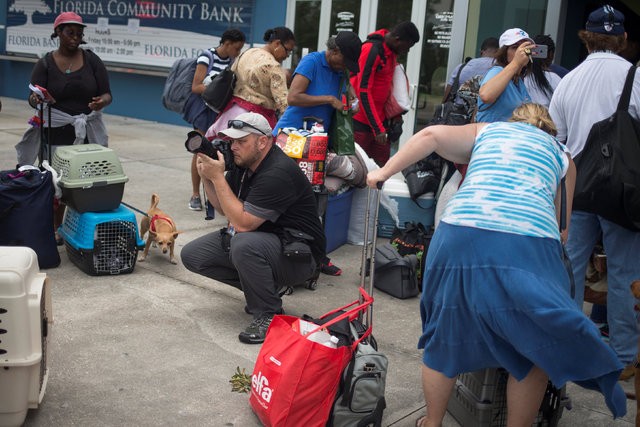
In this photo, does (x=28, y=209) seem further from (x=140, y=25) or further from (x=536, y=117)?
(x=140, y=25)

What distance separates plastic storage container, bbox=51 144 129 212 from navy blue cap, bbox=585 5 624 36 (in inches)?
125

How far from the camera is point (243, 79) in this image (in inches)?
245

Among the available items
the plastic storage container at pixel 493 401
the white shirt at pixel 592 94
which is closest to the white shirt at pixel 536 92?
the white shirt at pixel 592 94

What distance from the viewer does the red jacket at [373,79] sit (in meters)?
6.35

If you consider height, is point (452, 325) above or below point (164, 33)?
below

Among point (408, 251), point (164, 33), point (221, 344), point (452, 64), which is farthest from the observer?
point (164, 33)

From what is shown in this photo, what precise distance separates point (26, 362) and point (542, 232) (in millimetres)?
2047

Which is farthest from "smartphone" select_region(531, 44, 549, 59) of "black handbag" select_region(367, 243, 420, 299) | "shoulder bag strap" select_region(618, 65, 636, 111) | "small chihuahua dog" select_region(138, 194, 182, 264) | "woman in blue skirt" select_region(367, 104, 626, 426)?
"small chihuahua dog" select_region(138, 194, 182, 264)

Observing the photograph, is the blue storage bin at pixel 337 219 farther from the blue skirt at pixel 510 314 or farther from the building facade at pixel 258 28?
the blue skirt at pixel 510 314

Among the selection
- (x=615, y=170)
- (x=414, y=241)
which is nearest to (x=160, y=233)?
(x=414, y=241)

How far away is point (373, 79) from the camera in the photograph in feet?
21.2

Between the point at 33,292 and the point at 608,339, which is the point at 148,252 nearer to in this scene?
the point at 33,292

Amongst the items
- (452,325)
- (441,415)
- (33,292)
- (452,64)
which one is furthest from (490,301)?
(452,64)

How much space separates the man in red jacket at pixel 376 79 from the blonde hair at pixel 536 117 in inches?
120
